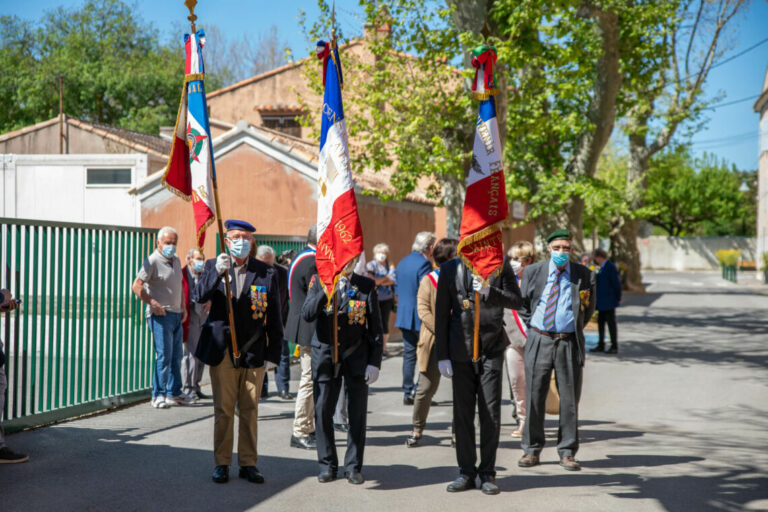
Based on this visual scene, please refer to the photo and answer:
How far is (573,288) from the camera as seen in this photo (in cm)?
662

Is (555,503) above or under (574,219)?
under

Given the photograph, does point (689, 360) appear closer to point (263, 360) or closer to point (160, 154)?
point (263, 360)

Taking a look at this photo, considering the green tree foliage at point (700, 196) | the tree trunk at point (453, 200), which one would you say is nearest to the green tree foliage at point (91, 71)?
the tree trunk at point (453, 200)

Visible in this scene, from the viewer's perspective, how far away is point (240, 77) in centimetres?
5353

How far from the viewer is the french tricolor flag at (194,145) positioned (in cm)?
600

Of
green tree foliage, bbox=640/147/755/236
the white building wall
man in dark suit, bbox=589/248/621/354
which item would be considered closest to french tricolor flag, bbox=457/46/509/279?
man in dark suit, bbox=589/248/621/354

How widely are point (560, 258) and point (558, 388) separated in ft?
3.57

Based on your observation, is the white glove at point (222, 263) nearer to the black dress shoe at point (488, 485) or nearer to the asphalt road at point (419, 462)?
the asphalt road at point (419, 462)

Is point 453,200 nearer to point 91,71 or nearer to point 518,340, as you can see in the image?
point 518,340

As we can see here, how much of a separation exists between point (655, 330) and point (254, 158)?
33.4ft

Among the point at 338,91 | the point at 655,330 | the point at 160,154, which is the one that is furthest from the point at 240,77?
the point at 338,91

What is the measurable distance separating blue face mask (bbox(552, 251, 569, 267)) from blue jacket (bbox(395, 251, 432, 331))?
94.7 inches

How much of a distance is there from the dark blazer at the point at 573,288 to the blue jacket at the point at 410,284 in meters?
2.16

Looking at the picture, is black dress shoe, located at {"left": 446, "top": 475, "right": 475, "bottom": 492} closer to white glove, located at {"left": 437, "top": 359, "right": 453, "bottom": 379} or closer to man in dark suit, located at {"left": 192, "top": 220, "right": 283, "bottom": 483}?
white glove, located at {"left": 437, "top": 359, "right": 453, "bottom": 379}
